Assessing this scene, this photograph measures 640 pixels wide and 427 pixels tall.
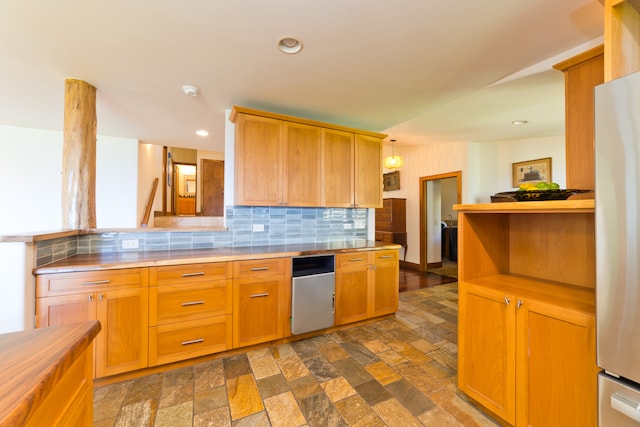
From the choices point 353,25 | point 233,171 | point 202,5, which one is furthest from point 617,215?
Result: point 233,171

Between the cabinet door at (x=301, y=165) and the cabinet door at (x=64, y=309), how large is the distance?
1.71 metres

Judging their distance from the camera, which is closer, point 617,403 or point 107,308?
point 617,403

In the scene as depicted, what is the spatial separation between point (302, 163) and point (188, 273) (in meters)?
1.55

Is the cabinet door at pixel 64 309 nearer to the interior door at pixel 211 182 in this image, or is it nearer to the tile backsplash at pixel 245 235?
the tile backsplash at pixel 245 235

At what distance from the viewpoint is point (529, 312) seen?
132cm

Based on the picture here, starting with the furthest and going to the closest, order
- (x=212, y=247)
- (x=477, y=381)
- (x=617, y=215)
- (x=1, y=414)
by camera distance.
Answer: (x=212, y=247), (x=477, y=381), (x=617, y=215), (x=1, y=414)

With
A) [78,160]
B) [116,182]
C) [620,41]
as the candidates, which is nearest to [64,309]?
[78,160]

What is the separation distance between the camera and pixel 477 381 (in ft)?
5.12

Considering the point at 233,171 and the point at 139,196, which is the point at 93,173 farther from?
the point at 139,196

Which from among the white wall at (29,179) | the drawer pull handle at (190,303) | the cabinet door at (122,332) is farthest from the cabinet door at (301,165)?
the white wall at (29,179)

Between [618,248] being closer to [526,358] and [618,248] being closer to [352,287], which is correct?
[526,358]

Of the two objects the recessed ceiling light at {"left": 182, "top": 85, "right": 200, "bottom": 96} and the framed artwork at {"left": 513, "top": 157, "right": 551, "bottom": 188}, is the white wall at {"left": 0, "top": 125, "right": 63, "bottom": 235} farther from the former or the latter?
the framed artwork at {"left": 513, "top": 157, "right": 551, "bottom": 188}

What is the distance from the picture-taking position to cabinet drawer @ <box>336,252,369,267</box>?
8.48ft

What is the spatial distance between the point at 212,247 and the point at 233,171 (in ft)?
2.71
